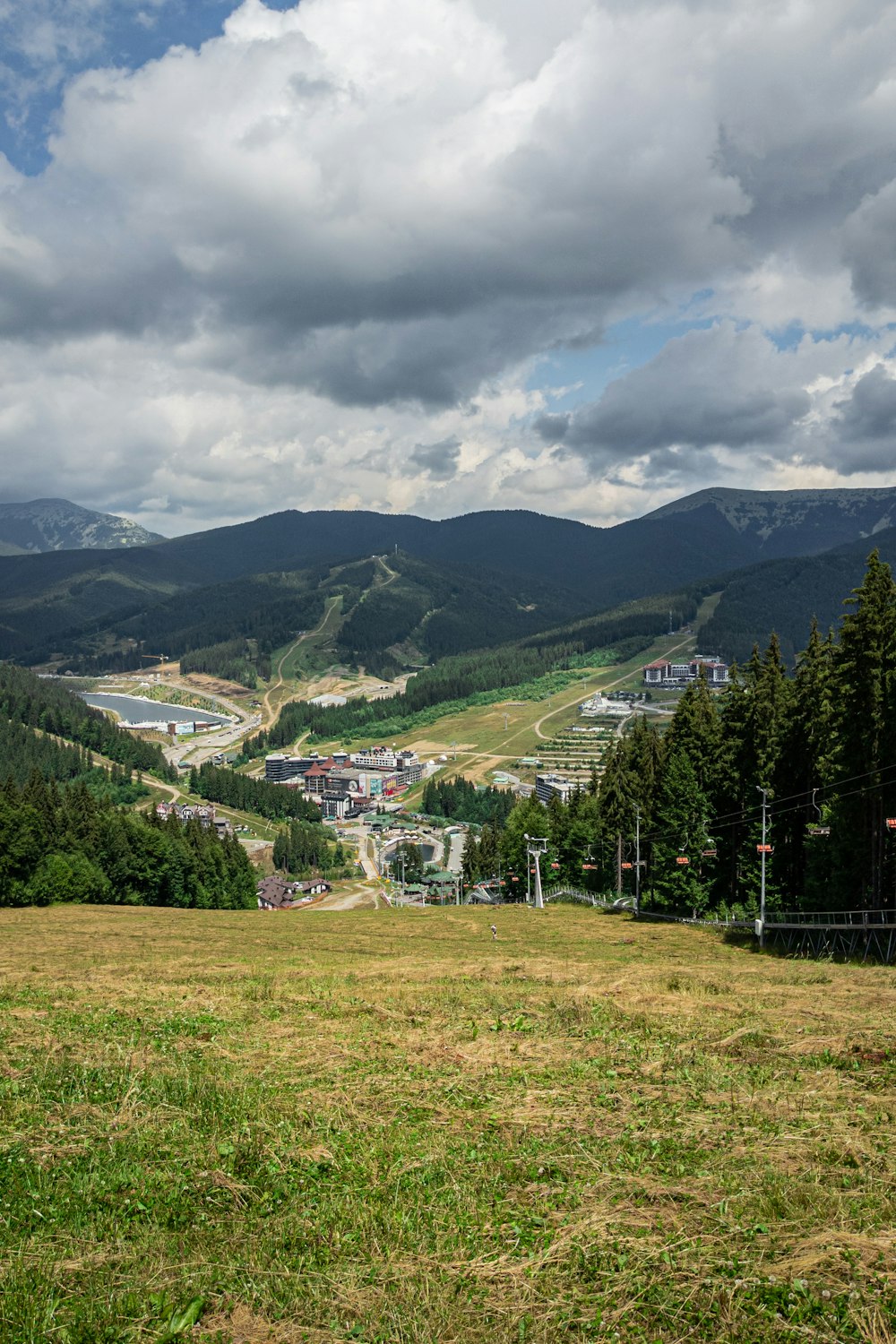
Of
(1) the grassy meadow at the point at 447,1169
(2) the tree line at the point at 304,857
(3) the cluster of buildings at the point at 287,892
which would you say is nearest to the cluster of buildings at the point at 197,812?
(2) the tree line at the point at 304,857

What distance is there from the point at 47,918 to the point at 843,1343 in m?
56.3

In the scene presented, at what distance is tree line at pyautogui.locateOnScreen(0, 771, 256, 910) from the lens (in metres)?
67.2

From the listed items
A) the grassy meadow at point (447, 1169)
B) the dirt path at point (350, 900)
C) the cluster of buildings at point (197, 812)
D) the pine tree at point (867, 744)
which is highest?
the pine tree at point (867, 744)

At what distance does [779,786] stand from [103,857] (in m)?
63.2

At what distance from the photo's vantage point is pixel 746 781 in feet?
157

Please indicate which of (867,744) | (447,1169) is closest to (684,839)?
(867,744)

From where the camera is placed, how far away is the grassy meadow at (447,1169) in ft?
21.2

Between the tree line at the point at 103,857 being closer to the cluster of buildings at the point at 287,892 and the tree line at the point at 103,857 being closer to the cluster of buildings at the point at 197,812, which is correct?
the cluster of buildings at the point at 287,892

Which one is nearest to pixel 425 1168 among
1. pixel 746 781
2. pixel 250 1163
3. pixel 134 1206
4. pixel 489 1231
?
pixel 489 1231

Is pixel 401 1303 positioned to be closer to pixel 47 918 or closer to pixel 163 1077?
pixel 163 1077

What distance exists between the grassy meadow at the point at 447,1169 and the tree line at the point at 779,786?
19.9m

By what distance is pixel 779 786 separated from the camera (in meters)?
45.6

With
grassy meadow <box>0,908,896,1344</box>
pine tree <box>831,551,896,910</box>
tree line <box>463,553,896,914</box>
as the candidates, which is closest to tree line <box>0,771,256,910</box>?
tree line <box>463,553,896,914</box>

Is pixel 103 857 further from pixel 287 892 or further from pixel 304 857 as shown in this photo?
pixel 304 857
